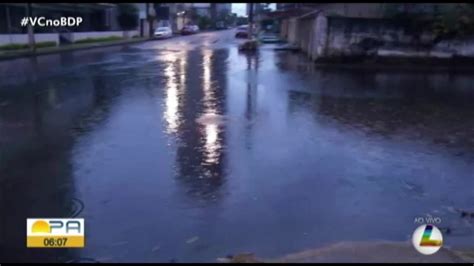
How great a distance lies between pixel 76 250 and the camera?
16.2 feet

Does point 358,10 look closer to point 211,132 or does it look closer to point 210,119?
point 210,119

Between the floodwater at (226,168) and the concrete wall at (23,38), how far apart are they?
18.4m

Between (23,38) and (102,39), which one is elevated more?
(23,38)

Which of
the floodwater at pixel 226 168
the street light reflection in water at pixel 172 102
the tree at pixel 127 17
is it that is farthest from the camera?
the tree at pixel 127 17

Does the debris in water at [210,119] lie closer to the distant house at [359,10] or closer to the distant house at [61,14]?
the distant house at [359,10]

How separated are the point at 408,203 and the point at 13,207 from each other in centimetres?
483

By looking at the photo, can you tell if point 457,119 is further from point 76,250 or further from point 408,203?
point 76,250

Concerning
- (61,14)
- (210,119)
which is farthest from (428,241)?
(61,14)

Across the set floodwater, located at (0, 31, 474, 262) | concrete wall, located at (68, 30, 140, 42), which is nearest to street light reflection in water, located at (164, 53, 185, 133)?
floodwater, located at (0, 31, 474, 262)

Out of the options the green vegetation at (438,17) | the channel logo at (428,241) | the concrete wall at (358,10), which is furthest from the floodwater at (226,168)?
the concrete wall at (358,10)

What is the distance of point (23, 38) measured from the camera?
34.1 m

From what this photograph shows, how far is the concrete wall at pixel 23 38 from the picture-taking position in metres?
31.9
